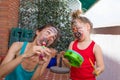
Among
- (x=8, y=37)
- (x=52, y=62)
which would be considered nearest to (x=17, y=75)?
(x=52, y=62)

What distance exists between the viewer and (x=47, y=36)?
216 cm

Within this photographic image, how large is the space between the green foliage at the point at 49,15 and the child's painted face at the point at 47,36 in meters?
7.45

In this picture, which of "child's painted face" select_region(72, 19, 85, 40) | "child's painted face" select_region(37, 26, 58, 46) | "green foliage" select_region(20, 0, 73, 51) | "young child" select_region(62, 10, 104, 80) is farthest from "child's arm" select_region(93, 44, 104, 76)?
"green foliage" select_region(20, 0, 73, 51)

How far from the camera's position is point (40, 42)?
6.88 ft

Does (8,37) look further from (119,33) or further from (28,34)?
(119,33)

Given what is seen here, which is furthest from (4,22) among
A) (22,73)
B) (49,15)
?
(22,73)

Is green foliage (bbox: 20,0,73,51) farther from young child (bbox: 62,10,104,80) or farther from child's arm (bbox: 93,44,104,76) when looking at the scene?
child's arm (bbox: 93,44,104,76)

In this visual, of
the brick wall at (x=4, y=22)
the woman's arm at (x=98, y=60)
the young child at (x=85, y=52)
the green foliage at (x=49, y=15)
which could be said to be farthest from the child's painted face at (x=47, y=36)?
the green foliage at (x=49, y=15)

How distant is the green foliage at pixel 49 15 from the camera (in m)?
9.73

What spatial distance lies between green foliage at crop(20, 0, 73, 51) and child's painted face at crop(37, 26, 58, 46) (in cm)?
745

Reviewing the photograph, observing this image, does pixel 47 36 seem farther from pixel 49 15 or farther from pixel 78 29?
pixel 49 15

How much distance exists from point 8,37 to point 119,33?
5651 millimetres

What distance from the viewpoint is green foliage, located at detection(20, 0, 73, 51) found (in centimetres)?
973

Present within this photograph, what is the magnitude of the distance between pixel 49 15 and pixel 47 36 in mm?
7678
